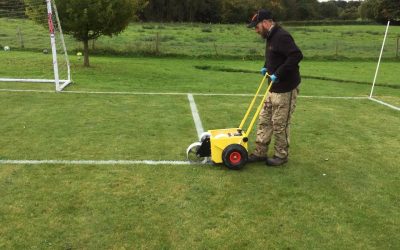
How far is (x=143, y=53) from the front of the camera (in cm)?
2247

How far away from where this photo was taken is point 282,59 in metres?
5.62

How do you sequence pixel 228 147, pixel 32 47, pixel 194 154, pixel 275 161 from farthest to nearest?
pixel 32 47 → pixel 194 154 → pixel 275 161 → pixel 228 147

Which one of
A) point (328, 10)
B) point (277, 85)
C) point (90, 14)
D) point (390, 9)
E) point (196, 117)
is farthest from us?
point (328, 10)

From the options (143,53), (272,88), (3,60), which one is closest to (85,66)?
(3,60)

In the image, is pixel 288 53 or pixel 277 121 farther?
pixel 277 121

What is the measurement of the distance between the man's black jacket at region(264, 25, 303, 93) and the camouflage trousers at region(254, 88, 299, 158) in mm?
118

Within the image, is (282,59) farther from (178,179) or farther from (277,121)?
(178,179)

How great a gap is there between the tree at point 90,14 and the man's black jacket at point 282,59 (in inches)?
399

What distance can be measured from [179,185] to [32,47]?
767 inches

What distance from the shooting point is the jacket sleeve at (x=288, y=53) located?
5.36 meters

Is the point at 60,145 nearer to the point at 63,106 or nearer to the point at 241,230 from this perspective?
the point at 63,106

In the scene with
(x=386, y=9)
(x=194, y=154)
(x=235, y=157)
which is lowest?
(x=194, y=154)

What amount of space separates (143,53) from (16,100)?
13295mm

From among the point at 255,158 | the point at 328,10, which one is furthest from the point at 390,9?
the point at 328,10
